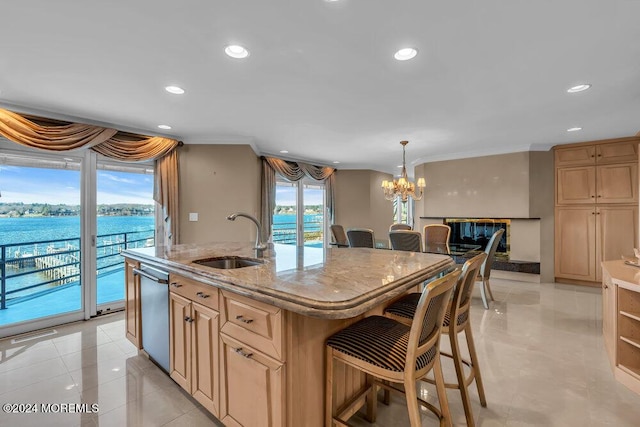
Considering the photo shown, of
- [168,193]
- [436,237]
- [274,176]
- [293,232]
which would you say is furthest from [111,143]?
[436,237]

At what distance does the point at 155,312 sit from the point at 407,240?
9.08 feet

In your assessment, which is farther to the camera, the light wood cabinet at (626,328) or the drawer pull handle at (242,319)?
the light wood cabinet at (626,328)

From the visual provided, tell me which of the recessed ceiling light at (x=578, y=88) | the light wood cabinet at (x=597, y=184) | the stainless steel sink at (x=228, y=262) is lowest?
the stainless steel sink at (x=228, y=262)

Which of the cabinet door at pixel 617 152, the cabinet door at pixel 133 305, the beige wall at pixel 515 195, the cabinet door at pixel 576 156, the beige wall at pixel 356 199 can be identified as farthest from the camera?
the beige wall at pixel 356 199

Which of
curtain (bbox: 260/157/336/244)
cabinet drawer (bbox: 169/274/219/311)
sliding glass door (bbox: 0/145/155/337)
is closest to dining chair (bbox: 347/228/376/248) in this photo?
curtain (bbox: 260/157/336/244)

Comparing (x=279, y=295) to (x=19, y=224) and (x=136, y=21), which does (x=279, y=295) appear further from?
(x=19, y=224)

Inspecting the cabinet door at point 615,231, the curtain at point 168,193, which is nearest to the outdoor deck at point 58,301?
the curtain at point 168,193

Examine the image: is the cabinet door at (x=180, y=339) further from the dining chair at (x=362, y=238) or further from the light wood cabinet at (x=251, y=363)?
the dining chair at (x=362, y=238)

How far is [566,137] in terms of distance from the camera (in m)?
4.38

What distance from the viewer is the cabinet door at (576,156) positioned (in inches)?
183

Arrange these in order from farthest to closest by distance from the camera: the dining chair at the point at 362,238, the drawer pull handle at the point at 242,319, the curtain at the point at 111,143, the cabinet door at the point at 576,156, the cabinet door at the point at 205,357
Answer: the cabinet door at the point at 576,156 < the dining chair at the point at 362,238 < the curtain at the point at 111,143 < the cabinet door at the point at 205,357 < the drawer pull handle at the point at 242,319

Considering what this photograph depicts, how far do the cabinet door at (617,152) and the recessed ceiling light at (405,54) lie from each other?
449 centimetres

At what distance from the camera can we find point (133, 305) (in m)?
2.48

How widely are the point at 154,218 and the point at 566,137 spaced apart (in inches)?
245
